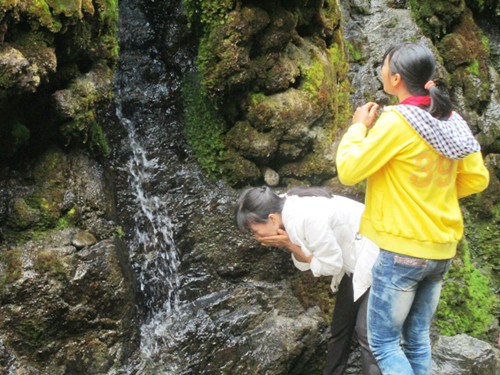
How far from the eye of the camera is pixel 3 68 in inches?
165

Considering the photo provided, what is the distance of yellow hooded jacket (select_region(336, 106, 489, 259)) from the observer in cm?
307

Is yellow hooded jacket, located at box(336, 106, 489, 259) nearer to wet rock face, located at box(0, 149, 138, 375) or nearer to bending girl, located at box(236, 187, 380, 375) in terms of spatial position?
bending girl, located at box(236, 187, 380, 375)

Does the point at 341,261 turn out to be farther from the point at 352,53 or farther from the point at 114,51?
the point at 352,53

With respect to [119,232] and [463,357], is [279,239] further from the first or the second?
[463,357]

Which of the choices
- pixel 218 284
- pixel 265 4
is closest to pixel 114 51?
pixel 265 4

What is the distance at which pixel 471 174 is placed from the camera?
3.38m

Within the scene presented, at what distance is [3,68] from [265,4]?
2.74 metres

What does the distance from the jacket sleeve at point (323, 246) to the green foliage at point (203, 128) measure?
2.59 m

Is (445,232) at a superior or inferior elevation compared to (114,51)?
inferior

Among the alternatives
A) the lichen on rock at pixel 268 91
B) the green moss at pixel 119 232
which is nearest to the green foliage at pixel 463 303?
the lichen on rock at pixel 268 91

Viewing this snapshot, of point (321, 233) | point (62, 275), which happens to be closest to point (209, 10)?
point (62, 275)

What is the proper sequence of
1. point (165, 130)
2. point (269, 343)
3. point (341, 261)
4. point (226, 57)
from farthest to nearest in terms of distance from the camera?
1. point (165, 130)
2. point (226, 57)
3. point (269, 343)
4. point (341, 261)

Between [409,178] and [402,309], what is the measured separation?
30.7 inches

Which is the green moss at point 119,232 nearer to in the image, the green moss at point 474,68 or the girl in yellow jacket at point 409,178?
the girl in yellow jacket at point 409,178
